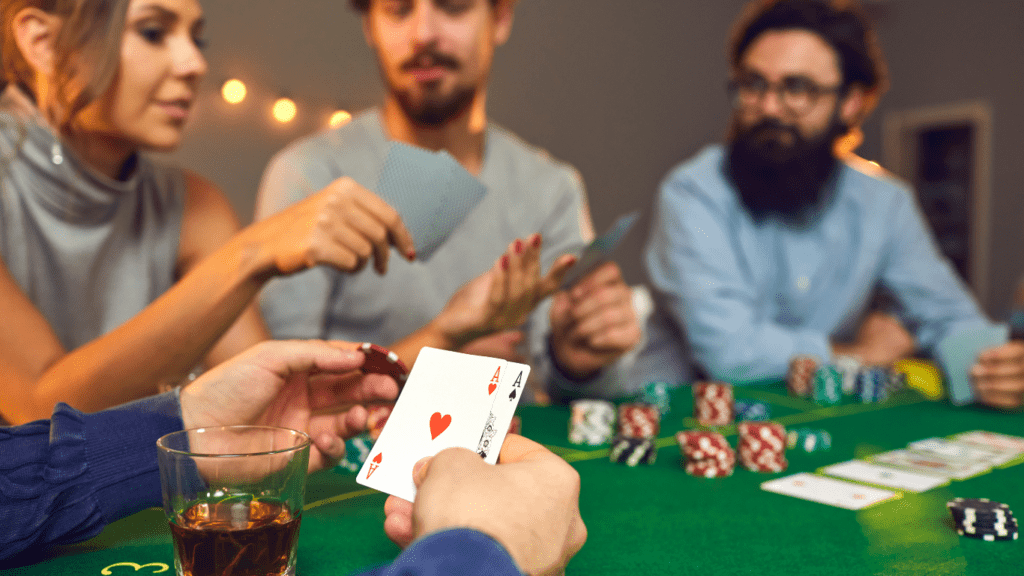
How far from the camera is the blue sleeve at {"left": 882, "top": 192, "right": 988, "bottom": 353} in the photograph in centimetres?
309

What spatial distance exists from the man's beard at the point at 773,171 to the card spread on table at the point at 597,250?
1429 mm

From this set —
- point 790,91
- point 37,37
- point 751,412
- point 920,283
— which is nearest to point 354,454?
point 751,412

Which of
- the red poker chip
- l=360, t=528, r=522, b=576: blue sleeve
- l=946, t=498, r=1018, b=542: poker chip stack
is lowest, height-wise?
l=946, t=498, r=1018, b=542: poker chip stack

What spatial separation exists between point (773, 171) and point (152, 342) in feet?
8.48

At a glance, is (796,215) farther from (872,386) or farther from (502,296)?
(502,296)

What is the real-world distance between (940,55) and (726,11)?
2.20 m

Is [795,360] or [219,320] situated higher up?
[219,320]

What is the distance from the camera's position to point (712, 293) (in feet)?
9.64

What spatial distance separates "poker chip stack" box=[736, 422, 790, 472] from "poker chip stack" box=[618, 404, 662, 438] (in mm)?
255

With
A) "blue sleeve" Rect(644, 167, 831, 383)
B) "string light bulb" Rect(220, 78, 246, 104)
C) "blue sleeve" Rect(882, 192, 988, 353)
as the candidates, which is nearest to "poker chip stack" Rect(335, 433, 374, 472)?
"blue sleeve" Rect(644, 167, 831, 383)

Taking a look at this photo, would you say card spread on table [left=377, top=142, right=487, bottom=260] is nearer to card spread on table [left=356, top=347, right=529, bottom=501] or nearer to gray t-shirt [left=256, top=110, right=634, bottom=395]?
gray t-shirt [left=256, top=110, right=634, bottom=395]

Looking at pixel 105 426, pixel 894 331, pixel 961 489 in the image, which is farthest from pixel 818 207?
pixel 105 426

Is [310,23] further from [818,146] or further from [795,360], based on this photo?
[795,360]

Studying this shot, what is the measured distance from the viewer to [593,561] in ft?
3.11
